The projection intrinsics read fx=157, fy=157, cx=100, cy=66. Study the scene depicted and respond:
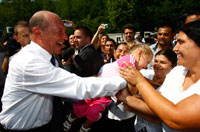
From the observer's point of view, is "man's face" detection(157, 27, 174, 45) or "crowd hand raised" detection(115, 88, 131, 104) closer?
"crowd hand raised" detection(115, 88, 131, 104)

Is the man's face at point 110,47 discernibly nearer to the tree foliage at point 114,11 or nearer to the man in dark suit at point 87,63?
the man in dark suit at point 87,63

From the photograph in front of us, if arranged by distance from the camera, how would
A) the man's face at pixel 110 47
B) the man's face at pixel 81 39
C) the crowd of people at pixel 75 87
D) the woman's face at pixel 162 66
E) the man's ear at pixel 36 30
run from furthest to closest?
the man's face at pixel 110 47
the man's face at pixel 81 39
the woman's face at pixel 162 66
the man's ear at pixel 36 30
the crowd of people at pixel 75 87

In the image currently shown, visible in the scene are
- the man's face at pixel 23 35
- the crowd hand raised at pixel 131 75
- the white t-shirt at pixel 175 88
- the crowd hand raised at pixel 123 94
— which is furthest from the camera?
the man's face at pixel 23 35

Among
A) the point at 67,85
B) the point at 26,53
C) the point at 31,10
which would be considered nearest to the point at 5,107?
the point at 26,53

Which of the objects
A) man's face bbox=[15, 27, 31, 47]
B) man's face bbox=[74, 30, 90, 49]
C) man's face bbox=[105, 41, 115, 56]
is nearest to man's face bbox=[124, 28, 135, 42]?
man's face bbox=[105, 41, 115, 56]

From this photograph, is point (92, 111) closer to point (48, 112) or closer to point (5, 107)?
point (48, 112)

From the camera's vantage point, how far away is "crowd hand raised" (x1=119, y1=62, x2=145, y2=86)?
158 cm

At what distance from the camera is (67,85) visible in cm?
152

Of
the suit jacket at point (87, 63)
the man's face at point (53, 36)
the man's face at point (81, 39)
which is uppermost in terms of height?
the man's face at point (53, 36)

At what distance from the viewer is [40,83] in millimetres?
1499

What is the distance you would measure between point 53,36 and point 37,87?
1.90ft

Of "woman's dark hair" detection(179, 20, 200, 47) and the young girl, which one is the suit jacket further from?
"woman's dark hair" detection(179, 20, 200, 47)

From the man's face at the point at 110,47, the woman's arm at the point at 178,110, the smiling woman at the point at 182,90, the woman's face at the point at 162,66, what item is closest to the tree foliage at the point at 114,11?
the man's face at the point at 110,47

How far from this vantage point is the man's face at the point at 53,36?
1.71 m
